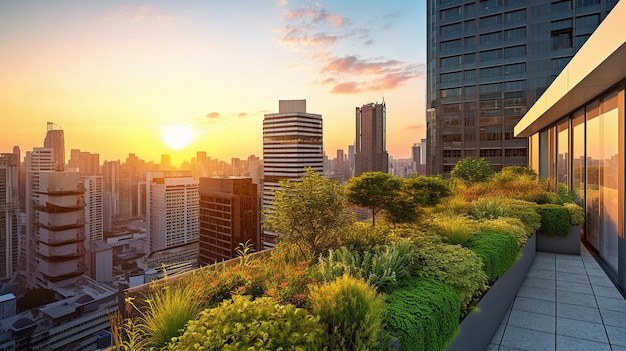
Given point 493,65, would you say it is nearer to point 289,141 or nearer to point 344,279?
point 289,141

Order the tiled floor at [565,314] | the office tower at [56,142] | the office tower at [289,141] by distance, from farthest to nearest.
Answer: the office tower at [289,141], the office tower at [56,142], the tiled floor at [565,314]

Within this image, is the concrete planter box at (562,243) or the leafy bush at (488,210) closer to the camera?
the leafy bush at (488,210)

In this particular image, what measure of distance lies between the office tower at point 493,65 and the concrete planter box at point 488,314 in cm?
4241

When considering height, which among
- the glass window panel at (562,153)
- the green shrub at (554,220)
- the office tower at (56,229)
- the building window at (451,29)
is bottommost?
the office tower at (56,229)

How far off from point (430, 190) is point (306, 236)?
123 inches

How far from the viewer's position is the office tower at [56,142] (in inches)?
1898

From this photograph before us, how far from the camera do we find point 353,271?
3377mm

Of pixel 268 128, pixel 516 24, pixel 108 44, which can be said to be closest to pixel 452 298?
pixel 108 44

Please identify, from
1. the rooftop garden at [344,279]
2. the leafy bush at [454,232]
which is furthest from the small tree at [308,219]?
the leafy bush at [454,232]

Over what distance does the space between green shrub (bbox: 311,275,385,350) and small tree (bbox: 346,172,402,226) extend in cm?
404

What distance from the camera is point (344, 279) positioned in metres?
2.43

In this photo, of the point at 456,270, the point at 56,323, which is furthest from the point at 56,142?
the point at 456,270

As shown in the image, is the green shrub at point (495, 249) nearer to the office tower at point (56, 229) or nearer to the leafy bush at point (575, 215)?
the leafy bush at point (575, 215)

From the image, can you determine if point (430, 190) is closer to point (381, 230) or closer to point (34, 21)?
point (381, 230)
